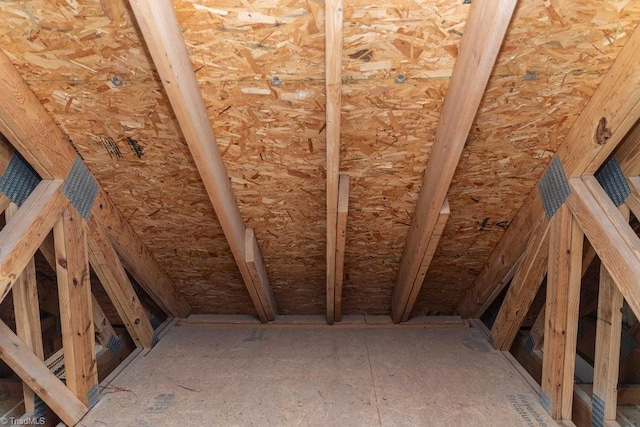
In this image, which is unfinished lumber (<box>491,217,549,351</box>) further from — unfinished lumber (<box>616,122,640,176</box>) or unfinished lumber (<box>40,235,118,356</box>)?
unfinished lumber (<box>40,235,118,356</box>)

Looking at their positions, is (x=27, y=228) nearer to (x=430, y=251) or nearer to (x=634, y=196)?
(x=430, y=251)

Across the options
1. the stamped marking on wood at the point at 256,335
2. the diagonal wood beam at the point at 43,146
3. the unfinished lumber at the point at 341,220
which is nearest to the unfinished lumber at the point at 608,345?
the unfinished lumber at the point at 341,220

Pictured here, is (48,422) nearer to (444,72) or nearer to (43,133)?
(43,133)

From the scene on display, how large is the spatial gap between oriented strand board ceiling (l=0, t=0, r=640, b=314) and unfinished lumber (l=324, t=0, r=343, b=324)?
5.5 inches

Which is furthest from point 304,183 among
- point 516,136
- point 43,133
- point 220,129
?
point 43,133

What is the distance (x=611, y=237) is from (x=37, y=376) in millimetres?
2903

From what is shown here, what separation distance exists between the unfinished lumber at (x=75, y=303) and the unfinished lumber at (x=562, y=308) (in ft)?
8.68

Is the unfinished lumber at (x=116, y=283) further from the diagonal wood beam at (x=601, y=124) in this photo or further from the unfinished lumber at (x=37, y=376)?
the diagonal wood beam at (x=601, y=124)

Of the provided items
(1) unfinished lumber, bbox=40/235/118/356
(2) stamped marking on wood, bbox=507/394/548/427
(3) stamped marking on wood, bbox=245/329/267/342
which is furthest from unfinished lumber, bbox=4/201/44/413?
(2) stamped marking on wood, bbox=507/394/548/427

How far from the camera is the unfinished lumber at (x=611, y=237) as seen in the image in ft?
5.92

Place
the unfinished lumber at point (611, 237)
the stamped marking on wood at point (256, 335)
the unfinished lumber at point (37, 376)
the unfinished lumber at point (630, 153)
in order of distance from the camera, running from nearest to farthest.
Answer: the unfinished lumber at point (611, 237) → the unfinished lumber at point (630, 153) → the unfinished lumber at point (37, 376) → the stamped marking on wood at point (256, 335)

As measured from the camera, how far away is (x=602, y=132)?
186cm

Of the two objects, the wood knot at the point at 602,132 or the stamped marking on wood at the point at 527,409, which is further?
the stamped marking on wood at the point at 527,409

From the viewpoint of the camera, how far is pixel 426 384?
2658 mm
